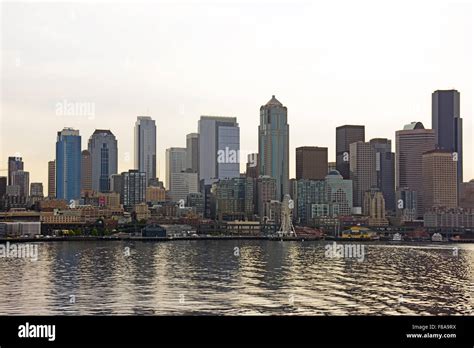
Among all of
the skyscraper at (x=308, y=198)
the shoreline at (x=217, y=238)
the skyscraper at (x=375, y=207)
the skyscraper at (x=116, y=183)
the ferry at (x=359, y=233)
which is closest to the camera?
the skyscraper at (x=375, y=207)

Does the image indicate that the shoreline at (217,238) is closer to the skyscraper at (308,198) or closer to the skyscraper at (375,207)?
the skyscraper at (375,207)

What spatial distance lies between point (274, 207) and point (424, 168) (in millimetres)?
26279

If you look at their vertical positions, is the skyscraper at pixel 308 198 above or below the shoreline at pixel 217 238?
above

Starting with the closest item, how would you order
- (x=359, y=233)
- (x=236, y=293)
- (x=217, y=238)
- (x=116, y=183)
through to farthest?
(x=236, y=293) → (x=359, y=233) → (x=217, y=238) → (x=116, y=183)

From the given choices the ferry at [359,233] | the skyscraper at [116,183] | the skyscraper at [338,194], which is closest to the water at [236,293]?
the skyscraper at [338,194]

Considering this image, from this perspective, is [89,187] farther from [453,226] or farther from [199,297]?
[199,297]

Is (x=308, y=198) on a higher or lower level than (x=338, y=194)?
lower

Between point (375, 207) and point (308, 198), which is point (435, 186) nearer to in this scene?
point (375, 207)

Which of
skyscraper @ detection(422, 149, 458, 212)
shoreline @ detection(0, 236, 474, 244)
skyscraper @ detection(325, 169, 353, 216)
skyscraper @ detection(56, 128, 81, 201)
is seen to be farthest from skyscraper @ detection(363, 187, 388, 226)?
skyscraper @ detection(56, 128, 81, 201)

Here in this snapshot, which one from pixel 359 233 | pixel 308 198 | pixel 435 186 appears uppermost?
pixel 435 186

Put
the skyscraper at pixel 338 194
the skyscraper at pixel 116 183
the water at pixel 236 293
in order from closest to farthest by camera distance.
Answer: the water at pixel 236 293 → the skyscraper at pixel 338 194 → the skyscraper at pixel 116 183

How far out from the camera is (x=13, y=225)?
61938 millimetres

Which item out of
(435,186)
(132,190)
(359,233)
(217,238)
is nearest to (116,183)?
(132,190)
